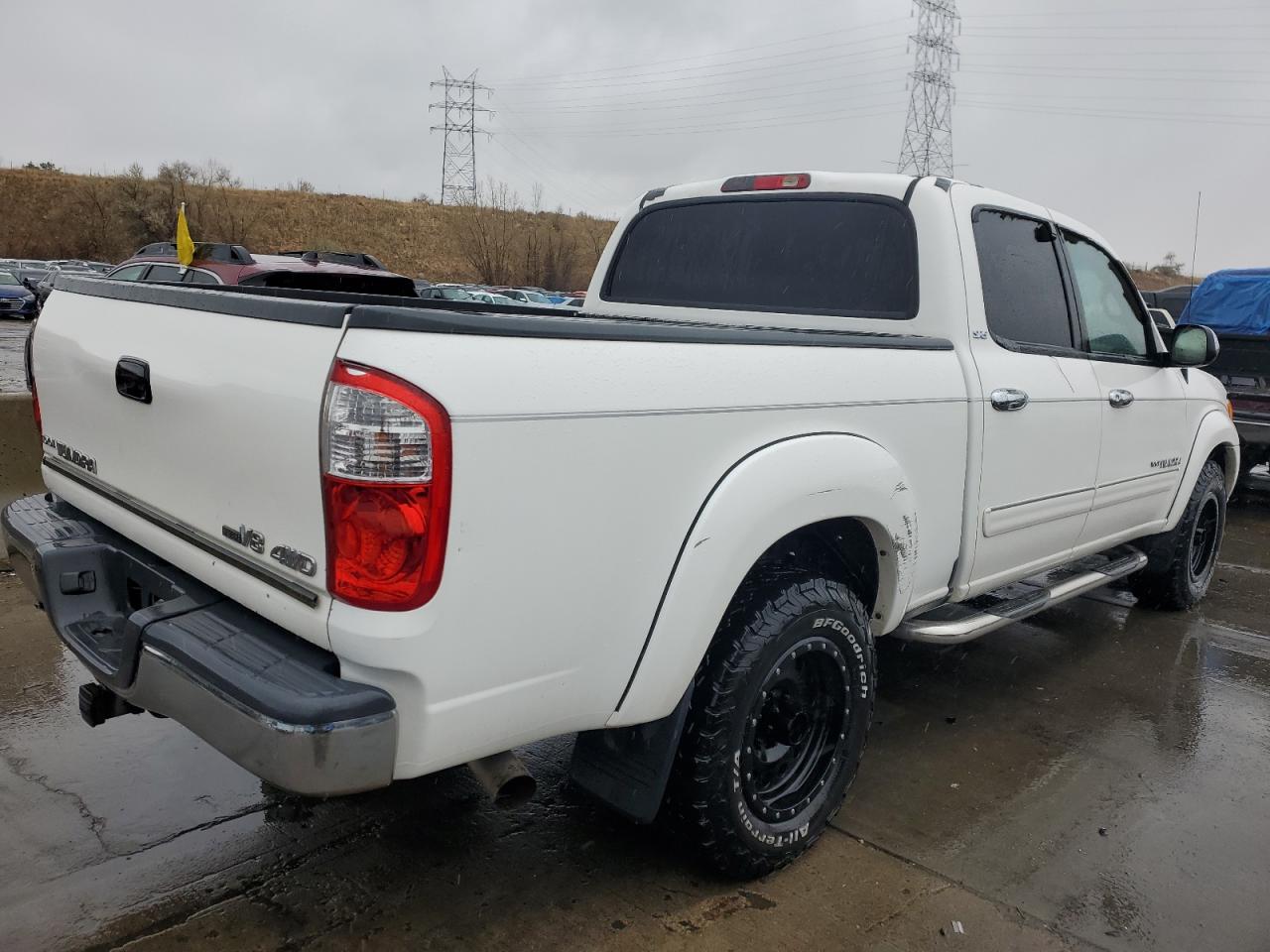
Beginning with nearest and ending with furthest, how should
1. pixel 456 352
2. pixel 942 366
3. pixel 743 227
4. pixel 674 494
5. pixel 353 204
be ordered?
pixel 456 352 < pixel 674 494 < pixel 942 366 < pixel 743 227 < pixel 353 204

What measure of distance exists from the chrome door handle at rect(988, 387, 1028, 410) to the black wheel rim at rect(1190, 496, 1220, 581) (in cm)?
270

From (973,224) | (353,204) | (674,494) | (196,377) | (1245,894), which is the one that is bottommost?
(1245,894)

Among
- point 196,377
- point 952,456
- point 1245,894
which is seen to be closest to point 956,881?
point 1245,894

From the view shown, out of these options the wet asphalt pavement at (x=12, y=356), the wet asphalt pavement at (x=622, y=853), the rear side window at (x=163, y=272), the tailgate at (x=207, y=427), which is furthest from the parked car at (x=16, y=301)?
the tailgate at (x=207, y=427)

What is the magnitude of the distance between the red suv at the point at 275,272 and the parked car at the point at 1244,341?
6.75 m

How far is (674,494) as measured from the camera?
7.33ft

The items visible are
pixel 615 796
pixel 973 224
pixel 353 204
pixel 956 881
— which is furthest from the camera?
pixel 353 204

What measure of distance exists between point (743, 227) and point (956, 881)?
2469 mm

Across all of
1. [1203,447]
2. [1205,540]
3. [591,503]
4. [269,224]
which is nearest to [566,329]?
[591,503]

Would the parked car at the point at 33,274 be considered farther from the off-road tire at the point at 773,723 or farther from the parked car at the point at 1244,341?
the off-road tire at the point at 773,723

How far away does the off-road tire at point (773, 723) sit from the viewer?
2.47 meters

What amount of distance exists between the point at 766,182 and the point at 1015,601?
1902 mm

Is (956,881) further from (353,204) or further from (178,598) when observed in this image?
(353,204)

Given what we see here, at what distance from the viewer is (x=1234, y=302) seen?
30.1 ft
